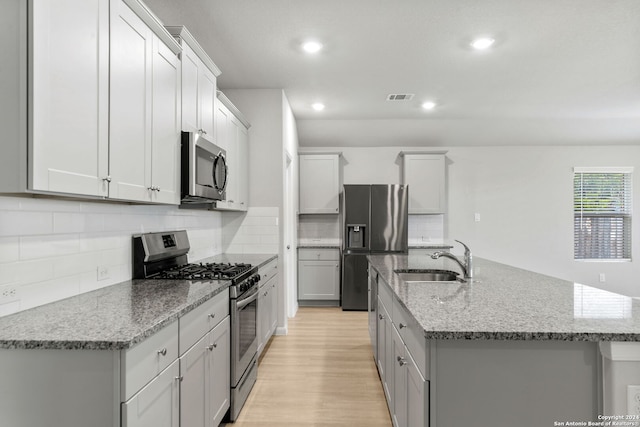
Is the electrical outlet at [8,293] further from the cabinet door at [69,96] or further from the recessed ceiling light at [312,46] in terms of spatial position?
the recessed ceiling light at [312,46]

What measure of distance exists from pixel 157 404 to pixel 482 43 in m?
3.26

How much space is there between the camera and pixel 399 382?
74.0 inches

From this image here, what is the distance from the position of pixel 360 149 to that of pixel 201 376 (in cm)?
470

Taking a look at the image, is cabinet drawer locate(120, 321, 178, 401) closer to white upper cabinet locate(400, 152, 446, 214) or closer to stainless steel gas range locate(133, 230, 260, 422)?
stainless steel gas range locate(133, 230, 260, 422)

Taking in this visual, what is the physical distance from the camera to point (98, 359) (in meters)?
1.17

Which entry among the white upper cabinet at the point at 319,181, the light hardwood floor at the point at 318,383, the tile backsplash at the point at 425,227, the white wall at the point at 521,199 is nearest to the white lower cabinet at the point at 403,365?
the light hardwood floor at the point at 318,383

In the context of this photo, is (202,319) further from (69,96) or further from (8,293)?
(69,96)

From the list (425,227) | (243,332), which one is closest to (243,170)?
(243,332)

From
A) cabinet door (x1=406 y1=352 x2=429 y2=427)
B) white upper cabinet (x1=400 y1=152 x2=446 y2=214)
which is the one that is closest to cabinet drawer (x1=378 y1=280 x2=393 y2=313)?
cabinet door (x1=406 y1=352 x2=429 y2=427)

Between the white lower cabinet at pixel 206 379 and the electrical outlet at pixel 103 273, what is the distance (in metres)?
0.67

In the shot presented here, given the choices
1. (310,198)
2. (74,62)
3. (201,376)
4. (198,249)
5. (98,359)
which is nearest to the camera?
(98,359)

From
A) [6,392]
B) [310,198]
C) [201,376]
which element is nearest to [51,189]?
[6,392]

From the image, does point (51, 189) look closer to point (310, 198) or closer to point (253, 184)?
point (253, 184)

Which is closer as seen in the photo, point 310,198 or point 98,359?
point 98,359
